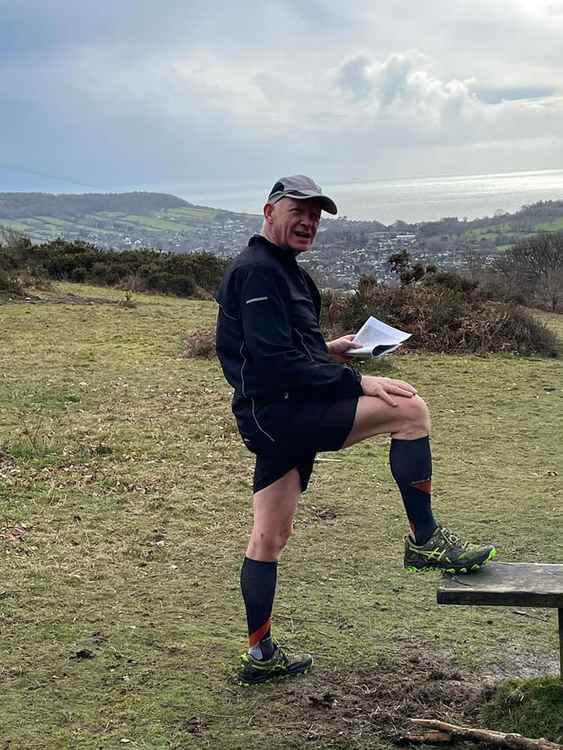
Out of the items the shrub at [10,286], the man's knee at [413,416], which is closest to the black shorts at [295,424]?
the man's knee at [413,416]

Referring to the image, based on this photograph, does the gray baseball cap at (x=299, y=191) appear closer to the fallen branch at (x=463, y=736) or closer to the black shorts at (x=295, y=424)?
the black shorts at (x=295, y=424)

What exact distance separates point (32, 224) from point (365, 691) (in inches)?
2971

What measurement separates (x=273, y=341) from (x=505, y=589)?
4.25ft

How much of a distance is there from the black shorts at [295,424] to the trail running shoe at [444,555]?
540 mm

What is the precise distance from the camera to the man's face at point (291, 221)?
10.6ft

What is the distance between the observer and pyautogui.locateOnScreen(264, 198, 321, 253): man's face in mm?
3242

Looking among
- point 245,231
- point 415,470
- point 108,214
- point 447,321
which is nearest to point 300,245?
point 415,470

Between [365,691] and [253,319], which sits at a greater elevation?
[253,319]

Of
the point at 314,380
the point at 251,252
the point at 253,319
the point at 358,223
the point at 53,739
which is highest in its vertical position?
the point at 358,223

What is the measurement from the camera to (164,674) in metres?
3.73

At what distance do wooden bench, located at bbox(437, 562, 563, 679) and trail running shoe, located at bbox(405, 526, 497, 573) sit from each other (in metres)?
0.06

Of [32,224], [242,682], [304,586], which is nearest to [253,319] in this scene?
[242,682]

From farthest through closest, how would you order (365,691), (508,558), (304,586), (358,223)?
(358,223) < (508,558) < (304,586) < (365,691)

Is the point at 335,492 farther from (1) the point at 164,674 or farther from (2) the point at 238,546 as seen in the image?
(1) the point at 164,674
